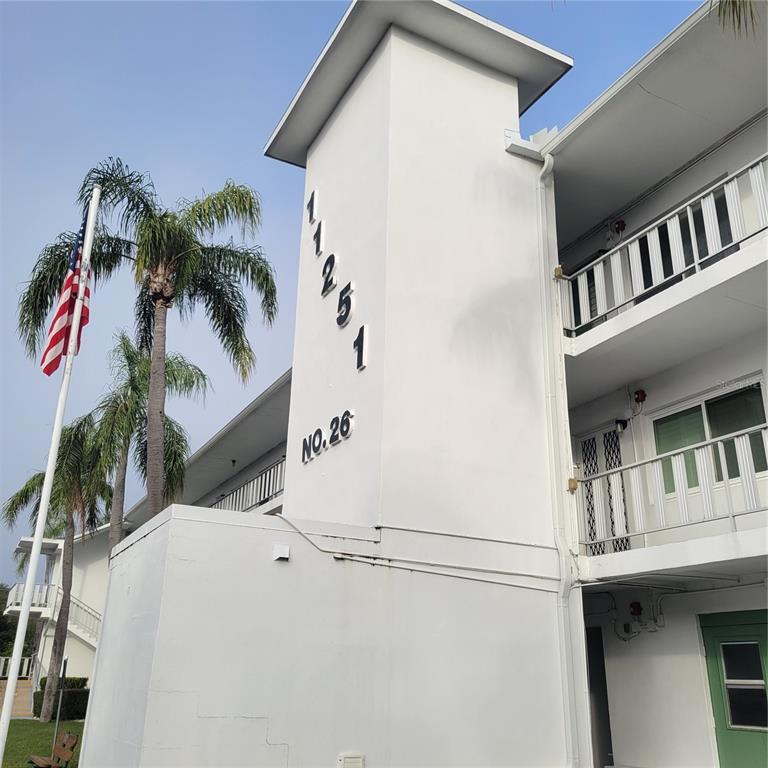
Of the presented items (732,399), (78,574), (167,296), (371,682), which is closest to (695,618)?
(732,399)

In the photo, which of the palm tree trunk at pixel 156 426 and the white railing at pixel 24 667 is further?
the white railing at pixel 24 667

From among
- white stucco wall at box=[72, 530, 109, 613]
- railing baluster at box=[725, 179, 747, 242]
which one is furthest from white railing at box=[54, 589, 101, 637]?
railing baluster at box=[725, 179, 747, 242]

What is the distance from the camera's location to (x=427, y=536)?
8641 mm

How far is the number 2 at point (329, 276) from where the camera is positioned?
11.3 m

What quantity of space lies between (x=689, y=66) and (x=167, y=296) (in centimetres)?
974

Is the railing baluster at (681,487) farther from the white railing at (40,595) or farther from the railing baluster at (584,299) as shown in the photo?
the white railing at (40,595)

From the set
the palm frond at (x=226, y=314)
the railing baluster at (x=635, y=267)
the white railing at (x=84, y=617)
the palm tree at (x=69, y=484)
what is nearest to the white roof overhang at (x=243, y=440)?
the palm frond at (x=226, y=314)

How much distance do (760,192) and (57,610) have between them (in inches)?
1262

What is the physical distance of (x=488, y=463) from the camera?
9422 mm

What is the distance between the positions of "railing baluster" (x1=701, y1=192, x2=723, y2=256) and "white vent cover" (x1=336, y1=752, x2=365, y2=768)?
21.9 feet

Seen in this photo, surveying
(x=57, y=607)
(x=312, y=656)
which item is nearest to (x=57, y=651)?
(x=57, y=607)

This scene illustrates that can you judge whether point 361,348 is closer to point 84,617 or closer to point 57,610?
point 84,617

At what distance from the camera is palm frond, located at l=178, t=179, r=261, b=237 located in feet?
48.8

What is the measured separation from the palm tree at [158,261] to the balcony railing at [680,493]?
7.65 m
